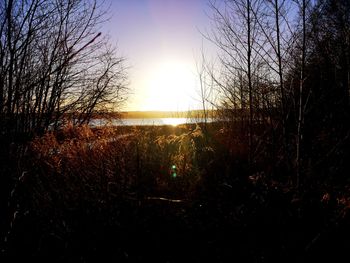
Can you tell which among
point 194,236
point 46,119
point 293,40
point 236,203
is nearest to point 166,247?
point 194,236

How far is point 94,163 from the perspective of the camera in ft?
16.8

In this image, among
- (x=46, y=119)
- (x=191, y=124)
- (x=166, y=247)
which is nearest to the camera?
(x=166, y=247)

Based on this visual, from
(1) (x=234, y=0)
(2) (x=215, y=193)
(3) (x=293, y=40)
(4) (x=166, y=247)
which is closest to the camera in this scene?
(4) (x=166, y=247)

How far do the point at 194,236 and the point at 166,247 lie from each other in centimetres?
49

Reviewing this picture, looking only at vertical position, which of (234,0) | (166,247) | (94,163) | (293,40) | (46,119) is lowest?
(166,247)

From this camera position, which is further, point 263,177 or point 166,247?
point 263,177

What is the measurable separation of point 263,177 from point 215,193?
994 millimetres

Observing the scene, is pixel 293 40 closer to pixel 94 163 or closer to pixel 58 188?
pixel 94 163

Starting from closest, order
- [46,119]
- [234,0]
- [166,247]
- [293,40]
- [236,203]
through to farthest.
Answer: [166,247] < [293,40] < [236,203] < [234,0] < [46,119]

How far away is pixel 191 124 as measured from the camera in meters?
12.0

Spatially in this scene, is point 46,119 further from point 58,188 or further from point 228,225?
point 228,225

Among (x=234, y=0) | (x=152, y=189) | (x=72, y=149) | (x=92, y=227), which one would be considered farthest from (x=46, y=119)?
(x=234, y=0)

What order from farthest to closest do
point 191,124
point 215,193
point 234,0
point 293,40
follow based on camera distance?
point 191,124
point 234,0
point 215,193
point 293,40

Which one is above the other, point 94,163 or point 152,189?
point 94,163
